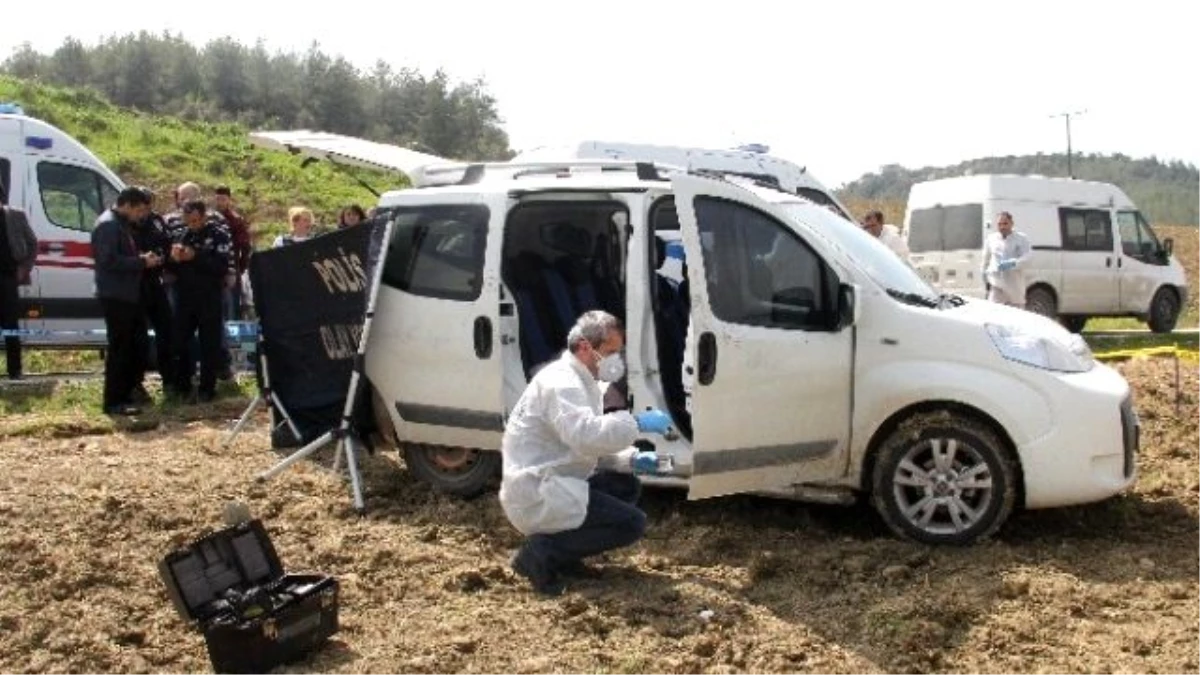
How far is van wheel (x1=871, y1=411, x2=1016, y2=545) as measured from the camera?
6336 millimetres

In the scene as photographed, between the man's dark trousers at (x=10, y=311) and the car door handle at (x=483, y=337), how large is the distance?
6.32 m

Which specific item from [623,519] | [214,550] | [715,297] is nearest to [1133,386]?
[715,297]

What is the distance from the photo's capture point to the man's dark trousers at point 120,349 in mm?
10031

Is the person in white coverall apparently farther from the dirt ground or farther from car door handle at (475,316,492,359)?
car door handle at (475,316,492,359)

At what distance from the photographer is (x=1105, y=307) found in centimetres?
1906

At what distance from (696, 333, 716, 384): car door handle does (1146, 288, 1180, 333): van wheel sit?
1520cm

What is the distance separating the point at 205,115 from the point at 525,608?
134ft

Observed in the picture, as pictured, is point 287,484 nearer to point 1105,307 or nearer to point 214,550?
point 214,550

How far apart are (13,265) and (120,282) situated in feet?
7.27

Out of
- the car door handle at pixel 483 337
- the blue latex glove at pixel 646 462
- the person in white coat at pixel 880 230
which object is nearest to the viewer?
the blue latex glove at pixel 646 462

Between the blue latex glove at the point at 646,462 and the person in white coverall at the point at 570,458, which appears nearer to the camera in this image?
the person in white coverall at the point at 570,458

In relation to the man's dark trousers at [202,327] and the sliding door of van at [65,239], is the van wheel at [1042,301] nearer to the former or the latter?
the man's dark trousers at [202,327]

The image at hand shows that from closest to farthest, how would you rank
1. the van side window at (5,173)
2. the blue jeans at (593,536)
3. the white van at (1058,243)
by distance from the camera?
the blue jeans at (593,536), the van side window at (5,173), the white van at (1058,243)

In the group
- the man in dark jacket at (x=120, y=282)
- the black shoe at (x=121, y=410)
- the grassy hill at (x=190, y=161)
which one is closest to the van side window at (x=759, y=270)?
the man in dark jacket at (x=120, y=282)
